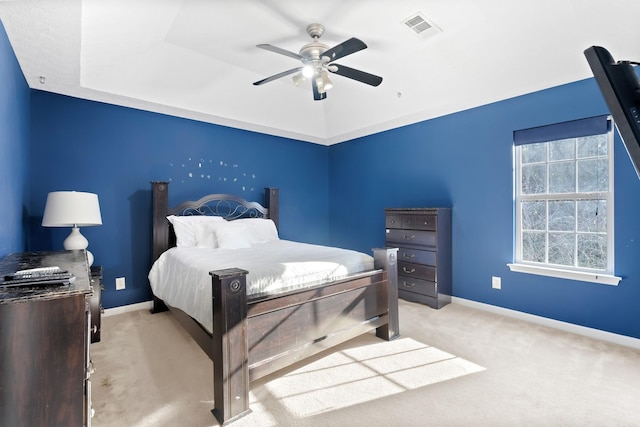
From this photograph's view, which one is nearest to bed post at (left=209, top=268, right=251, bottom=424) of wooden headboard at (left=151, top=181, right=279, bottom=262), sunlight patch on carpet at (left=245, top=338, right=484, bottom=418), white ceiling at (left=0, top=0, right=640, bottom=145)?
sunlight patch on carpet at (left=245, top=338, right=484, bottom=418)

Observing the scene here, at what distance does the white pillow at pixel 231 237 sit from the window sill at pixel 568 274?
292 centimetres

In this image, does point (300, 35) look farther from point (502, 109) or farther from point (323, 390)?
point (323, 390)

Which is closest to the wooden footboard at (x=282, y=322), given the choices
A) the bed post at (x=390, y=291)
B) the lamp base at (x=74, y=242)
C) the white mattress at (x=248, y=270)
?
the bed post at (x=390, y=291)

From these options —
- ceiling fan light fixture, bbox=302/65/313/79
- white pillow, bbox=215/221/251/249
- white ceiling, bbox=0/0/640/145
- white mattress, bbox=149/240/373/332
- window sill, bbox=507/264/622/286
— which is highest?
white ceiling, bbox=0/0/640/145

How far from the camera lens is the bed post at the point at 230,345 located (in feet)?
5.50

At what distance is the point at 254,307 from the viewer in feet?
6.07

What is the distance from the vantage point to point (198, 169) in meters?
3.92

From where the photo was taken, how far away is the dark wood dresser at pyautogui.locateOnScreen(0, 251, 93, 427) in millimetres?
1027

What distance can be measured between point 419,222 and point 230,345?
2660mm

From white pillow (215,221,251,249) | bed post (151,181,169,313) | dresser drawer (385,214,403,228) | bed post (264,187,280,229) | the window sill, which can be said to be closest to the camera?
the window sill

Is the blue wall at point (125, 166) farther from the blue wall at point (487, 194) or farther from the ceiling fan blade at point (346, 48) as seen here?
the ceiling fan blade at point (346, 48)

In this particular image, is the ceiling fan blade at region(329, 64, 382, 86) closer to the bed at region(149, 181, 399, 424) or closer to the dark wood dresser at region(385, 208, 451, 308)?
the bed at region(149, 181, 399, 424)

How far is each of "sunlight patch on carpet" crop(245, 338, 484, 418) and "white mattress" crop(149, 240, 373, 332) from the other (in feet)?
2.04

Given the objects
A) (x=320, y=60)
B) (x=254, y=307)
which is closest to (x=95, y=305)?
(x=254, y=307)
